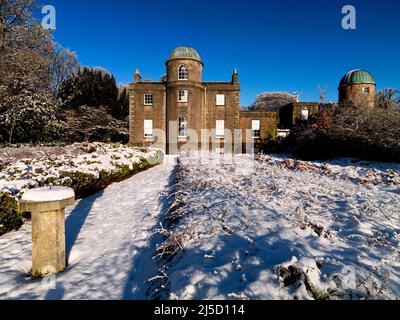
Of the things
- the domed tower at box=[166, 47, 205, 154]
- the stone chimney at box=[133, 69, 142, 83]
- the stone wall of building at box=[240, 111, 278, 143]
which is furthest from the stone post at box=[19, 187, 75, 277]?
the stone chimney at box=[133, 69, 142, 83]

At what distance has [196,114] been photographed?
927 inches

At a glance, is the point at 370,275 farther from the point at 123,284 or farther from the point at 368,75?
the point at 368,75

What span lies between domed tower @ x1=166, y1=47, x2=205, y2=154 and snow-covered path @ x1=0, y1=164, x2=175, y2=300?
17.2 metres

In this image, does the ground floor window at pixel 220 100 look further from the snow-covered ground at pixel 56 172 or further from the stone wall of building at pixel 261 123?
the snow-covered ground at pixel 56 172

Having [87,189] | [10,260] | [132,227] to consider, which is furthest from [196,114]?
[10,260]

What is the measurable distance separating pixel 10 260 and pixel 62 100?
30.9m

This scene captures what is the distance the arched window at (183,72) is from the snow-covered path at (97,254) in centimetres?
1892

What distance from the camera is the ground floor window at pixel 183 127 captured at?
928 inches

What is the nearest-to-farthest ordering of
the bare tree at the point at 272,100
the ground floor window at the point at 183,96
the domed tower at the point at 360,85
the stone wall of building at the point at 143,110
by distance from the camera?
1. the ground floor window at the point at 183,96
2. the stone wall of building at the point at 143,110
3. the domed tower at the point at 360,85
4. the bare tree at the point at 272,100

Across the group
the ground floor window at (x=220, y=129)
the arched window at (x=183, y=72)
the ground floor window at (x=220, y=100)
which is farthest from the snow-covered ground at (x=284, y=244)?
the ground floor window at (x=220, y=100)

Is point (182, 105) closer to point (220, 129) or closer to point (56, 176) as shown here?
point (220, 129)

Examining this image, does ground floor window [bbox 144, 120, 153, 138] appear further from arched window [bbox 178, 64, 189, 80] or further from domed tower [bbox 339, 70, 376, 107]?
domed tower [bbox 339, 70, 376, 107]

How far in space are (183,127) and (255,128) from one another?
8.50 meters
